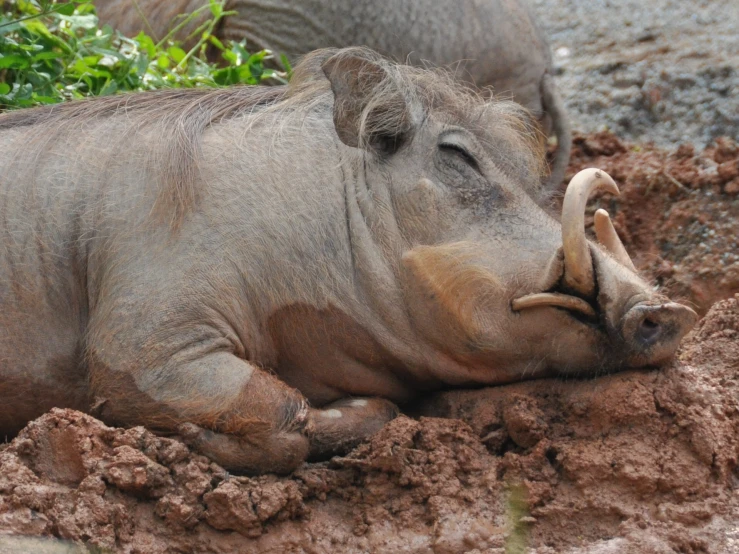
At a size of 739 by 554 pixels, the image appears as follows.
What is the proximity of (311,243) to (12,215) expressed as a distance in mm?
796

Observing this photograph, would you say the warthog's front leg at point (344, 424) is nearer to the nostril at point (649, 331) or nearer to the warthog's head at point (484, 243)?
the warthog's head at point (484, 243)

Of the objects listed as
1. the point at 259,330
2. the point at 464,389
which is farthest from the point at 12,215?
the point at 464,389

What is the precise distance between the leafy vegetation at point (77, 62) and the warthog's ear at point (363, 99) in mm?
1065

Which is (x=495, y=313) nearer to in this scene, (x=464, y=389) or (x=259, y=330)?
(x=464, y=389)

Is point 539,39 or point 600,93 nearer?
point 539,39

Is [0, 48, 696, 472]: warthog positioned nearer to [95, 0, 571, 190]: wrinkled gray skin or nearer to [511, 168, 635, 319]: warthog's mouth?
[511, 168, 635, 319]: warthog's mouth

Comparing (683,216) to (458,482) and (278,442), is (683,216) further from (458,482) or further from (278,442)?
(278,442)

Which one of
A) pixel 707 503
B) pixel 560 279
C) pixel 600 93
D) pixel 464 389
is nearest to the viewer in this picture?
pixel 707 503

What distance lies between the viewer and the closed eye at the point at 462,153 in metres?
3.45

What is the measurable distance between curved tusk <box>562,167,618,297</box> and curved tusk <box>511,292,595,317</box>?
0.11 ft

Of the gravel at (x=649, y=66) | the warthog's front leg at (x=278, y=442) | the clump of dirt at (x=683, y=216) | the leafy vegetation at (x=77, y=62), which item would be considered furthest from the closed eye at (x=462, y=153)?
the gravel at (x=649, y=66)

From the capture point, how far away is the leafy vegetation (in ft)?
13.9

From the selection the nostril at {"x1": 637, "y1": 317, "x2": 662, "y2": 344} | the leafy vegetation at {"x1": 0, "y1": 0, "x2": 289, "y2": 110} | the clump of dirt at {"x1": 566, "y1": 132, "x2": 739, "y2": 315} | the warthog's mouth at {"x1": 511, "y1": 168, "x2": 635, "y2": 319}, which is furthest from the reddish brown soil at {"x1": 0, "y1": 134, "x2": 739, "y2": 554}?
the leafy vegetation at {"x1": 0, "y1": 0, "x2": 289, "y2": 110}

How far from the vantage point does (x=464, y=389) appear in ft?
11.2
